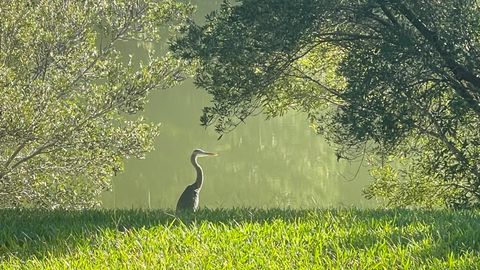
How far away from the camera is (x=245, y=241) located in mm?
7262

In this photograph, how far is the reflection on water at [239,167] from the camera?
33.4 metres

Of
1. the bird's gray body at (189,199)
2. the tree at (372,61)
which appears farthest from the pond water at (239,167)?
the tree at (372,61)

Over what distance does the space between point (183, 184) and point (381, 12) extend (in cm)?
2333

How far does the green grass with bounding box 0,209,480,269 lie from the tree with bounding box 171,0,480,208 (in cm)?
396

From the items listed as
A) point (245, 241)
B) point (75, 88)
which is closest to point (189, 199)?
point (75, 88)

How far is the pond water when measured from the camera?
33.3 meters

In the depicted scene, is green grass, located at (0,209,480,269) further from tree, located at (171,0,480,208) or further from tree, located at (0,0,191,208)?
tree, located at (0,0,191,208)

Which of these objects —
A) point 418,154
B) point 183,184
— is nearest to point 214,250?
point 418,154

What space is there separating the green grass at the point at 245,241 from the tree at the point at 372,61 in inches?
156

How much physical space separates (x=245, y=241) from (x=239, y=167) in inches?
1410

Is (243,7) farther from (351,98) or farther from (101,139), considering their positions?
(101,139)

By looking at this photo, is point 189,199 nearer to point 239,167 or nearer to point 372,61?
point 372,61

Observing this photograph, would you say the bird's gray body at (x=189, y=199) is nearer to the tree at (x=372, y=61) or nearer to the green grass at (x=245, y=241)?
the tree at (x=372, y=61)

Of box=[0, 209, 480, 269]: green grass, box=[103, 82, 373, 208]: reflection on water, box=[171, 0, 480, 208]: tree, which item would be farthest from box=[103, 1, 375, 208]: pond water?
box=[0, 209, 480, 269]: green grass
